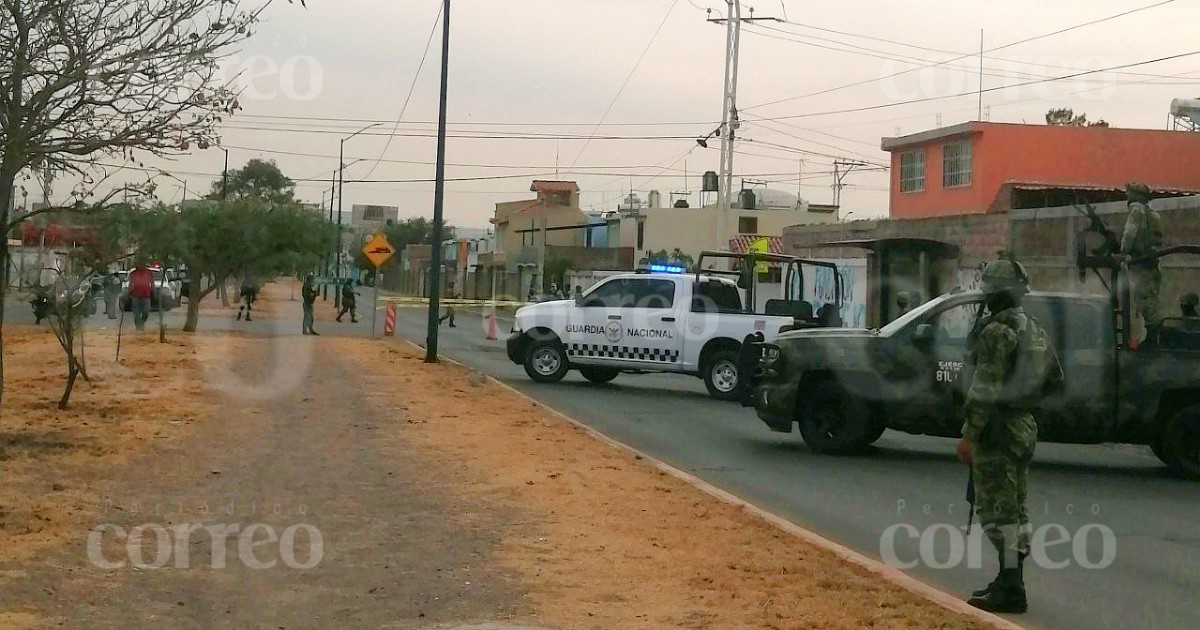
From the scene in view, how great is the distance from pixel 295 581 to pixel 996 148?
31818 millimetres

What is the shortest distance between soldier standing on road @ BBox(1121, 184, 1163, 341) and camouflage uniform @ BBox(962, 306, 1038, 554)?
664 cm

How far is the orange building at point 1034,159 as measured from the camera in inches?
1433

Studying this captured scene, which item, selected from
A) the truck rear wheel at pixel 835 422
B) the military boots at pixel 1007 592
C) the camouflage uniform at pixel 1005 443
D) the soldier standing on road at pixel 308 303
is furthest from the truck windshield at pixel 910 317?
the soldier standing on road at pixel 308 303

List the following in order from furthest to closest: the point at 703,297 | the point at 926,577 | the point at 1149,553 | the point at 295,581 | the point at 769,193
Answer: the point at 769,193 < the point at 703,297 < the point at 1149,553 < the point at 926,577 < the point at 295,581

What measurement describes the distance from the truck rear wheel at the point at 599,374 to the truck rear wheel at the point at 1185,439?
461 inches

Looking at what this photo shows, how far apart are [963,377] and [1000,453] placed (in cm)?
587

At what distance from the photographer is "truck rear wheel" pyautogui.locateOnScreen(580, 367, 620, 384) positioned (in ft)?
77.6

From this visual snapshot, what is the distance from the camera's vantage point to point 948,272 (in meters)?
28.8

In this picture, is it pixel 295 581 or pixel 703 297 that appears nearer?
pixel 295 581

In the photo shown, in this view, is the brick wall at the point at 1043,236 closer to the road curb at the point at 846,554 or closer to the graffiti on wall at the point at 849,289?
the graffiti on wall at the point at 849,289

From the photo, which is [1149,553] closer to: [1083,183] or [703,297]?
[703,297]

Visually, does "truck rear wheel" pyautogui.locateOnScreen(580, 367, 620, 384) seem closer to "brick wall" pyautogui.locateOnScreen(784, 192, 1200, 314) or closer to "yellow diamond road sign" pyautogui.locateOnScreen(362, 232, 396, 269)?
"brick wall" pyautogui.locateOnScreen(784, 192, 1200, 314)

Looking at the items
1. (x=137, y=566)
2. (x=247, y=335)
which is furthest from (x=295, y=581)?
(x=247, y=335)

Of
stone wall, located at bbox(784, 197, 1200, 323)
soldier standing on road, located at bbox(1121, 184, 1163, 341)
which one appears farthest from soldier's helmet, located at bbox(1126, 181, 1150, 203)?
stone wall, located at bbox(784, 197, 1200, 323)
